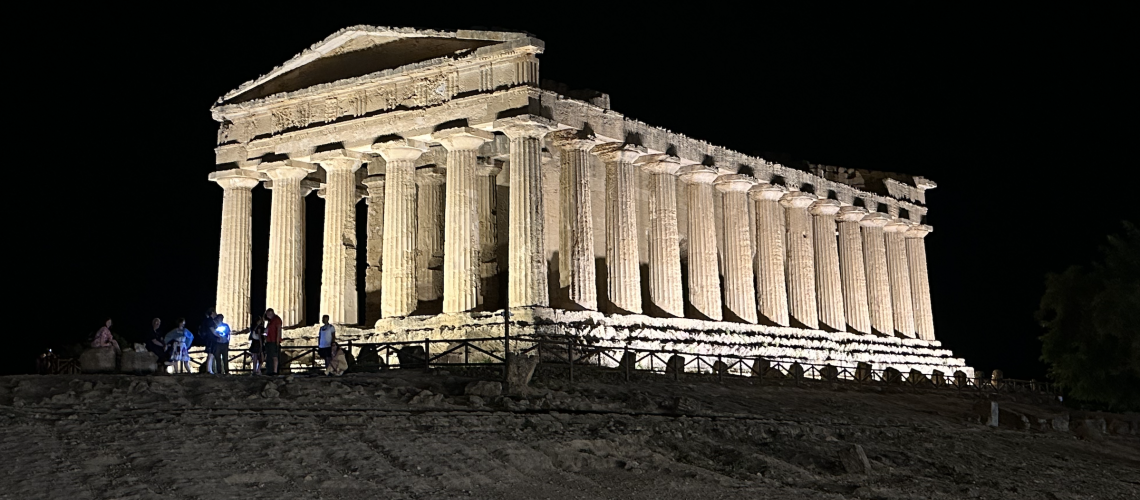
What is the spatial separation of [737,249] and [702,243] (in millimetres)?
2832

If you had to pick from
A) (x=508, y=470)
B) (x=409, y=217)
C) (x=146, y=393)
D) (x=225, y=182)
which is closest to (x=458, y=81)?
(x=409, y=217)

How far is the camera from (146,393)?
23.9 metres

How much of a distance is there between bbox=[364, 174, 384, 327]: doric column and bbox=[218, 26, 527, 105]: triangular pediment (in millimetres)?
5029

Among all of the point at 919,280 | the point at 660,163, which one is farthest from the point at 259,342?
the point at 919,280

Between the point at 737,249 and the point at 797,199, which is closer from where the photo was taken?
the point at 737,249

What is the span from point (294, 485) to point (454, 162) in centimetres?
2297

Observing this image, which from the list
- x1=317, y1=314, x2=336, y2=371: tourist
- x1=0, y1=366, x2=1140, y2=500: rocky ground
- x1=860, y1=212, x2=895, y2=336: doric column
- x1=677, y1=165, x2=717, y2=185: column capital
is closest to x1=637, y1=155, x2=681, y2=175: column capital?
x1=677, y1=165, x2=717, y2=185: column capital

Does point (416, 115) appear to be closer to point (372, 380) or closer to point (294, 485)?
point (372, 380)

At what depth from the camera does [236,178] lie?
44969 millimetres

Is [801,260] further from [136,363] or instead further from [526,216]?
[136,363]

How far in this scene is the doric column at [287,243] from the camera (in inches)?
1694

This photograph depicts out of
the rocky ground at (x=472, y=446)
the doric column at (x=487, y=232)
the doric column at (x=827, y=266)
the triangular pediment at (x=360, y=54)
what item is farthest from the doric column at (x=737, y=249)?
the rocky ground at (x=472, y=446)

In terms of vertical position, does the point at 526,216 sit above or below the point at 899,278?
above

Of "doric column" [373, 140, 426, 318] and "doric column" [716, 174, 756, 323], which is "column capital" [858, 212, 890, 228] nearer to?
"doric column" [716, 174, 756, 323]
